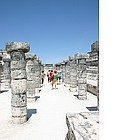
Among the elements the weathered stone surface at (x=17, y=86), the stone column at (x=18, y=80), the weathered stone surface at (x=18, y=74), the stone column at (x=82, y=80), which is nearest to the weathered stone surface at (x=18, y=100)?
the stone column at (x=18, y=80)

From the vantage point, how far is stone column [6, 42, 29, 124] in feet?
20.1

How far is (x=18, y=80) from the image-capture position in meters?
6.17

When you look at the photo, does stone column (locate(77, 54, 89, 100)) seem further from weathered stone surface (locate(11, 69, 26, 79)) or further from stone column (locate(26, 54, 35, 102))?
weathered stone surface (locate(11, 69, 26, 79))

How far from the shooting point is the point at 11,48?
20.0 feet

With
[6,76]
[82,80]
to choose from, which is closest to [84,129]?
[82,80]

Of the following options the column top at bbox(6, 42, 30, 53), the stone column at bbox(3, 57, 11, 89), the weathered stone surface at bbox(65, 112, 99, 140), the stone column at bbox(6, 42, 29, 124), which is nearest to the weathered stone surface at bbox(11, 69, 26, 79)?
the stone column at bbox(6, 42, 29, 124)

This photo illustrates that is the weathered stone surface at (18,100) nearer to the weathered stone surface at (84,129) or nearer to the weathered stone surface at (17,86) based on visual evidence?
the weathered stone surface at (17,86)

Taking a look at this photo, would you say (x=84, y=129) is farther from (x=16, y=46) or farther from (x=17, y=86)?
(x=16, y=46)

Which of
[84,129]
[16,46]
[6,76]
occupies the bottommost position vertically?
[84,129]

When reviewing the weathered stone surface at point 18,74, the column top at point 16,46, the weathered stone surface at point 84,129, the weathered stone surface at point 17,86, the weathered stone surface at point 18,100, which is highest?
the column top at point 16,46

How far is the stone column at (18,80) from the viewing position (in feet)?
20.1
